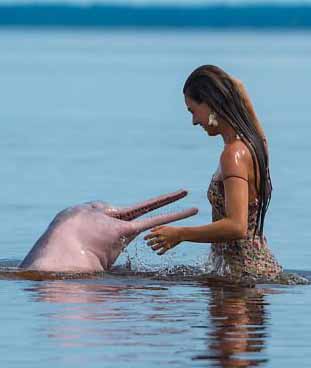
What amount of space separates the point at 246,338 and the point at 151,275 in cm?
305

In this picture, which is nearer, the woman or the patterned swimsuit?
the woman

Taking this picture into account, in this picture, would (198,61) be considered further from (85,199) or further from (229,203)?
(229,203)

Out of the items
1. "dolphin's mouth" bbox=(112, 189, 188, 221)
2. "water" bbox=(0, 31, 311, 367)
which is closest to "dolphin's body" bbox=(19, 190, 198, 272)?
"dolphin's mouth" bbox=(112, 189, 188, 221)

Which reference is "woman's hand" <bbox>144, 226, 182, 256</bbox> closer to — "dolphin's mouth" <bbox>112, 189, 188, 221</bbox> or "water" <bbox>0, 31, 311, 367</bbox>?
"water" <bbox>0, 31, 311, 367</bbox>

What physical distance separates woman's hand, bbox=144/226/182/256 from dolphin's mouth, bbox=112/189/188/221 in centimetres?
105

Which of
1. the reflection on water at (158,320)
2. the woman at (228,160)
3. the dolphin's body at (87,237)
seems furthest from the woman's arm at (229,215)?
the dolphin's body at (87,237)

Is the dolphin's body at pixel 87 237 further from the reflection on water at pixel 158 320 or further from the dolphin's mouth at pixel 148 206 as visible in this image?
the reflection on water at pixel 158 320

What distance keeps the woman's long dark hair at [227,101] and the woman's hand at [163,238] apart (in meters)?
0.70

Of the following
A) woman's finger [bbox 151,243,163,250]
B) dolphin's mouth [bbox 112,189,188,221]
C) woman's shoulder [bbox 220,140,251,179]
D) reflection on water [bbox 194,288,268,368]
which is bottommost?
reflection on water [bbox 194,288,268,368]

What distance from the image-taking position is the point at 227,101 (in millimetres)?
12547

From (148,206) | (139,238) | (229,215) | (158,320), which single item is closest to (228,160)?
(229,215)

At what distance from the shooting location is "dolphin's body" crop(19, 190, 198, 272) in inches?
545

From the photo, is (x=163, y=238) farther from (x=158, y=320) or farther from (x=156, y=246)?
(x=158, y=320)

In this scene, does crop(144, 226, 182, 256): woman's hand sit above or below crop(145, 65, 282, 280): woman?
below
